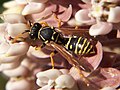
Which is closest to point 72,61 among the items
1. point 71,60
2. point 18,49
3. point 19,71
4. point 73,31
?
point 71,60

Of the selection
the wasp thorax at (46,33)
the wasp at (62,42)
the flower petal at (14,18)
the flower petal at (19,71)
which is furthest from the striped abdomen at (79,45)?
the flower petal at (19,71)

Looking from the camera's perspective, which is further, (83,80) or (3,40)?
(3,40)

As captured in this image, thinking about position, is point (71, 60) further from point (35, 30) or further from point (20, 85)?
point (20, 85)

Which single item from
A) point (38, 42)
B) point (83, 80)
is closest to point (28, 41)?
point (38, 42)

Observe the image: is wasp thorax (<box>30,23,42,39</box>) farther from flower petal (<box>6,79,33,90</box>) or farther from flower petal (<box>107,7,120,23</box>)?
flower petal (<box>107,7,120,23</box>)

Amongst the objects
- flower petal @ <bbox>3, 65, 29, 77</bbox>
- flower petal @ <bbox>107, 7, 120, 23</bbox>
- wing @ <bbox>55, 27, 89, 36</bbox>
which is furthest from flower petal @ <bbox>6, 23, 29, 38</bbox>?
flower petal @ <bbox>107, 7, 120, 23</bbox>

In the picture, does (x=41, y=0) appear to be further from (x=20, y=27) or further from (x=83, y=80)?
(x=83, y=80)
